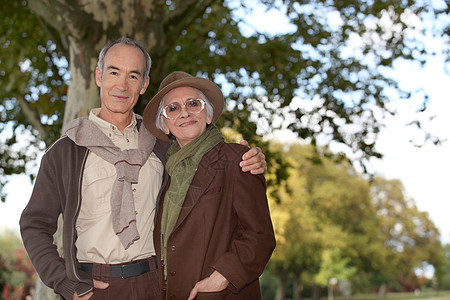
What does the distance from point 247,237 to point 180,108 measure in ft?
3.34

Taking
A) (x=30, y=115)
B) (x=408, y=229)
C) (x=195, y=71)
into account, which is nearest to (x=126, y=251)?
(x=195, y=71)

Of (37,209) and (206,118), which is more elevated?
(206,118)

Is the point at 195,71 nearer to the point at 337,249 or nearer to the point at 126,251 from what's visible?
the point at 126,251

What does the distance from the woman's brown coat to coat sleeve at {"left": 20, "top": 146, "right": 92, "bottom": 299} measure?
0.69 metres

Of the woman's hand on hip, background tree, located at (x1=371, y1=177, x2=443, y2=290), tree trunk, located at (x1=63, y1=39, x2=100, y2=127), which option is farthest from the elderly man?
background tree, located at (x1=371, y1=177, x2=443, y2=290)

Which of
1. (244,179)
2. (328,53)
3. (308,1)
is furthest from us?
(328,53)

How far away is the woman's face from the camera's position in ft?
10.5

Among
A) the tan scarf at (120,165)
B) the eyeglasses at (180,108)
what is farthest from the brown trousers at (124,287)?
the eyeglasses at (180,108)

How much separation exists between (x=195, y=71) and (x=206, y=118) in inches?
321

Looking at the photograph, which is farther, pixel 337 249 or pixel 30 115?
pixel 337 249

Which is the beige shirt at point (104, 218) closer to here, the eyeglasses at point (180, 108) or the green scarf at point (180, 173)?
the green scarf at point (180, 173)

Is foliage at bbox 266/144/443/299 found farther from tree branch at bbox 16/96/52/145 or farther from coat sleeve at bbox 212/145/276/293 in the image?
coat sleeve at bbox 212/145/276/293

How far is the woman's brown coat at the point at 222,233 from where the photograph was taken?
2.85 meters

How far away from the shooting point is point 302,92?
1157 centimetres
